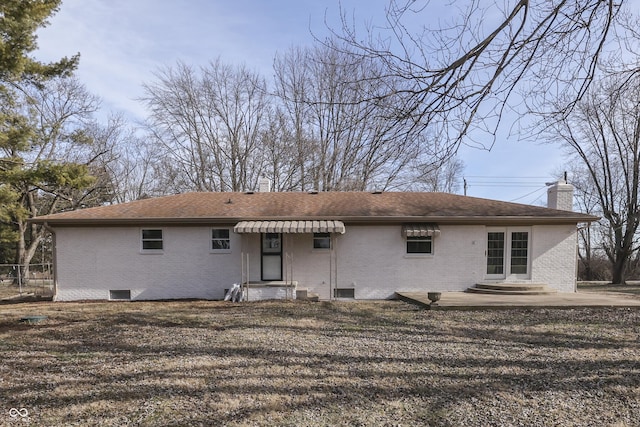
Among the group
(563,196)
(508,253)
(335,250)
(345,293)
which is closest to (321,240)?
(335,250)

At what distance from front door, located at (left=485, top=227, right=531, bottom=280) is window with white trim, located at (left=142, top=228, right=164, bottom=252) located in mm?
11796

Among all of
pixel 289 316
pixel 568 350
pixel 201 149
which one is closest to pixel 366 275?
pixel 289 316

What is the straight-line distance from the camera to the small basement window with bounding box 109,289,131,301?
13.4 meters

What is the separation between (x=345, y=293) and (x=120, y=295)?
814 cm

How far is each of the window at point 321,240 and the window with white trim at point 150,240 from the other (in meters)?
5.52

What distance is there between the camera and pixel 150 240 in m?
13.3

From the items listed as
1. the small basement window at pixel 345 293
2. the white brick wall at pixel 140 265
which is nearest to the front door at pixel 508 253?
the small basement window at pixel 345 293

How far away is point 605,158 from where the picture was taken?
25.4 metres

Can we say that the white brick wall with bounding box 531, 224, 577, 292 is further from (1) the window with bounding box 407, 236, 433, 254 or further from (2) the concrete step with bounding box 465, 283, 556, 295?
(1) the window with bounding box 407, 236, 433, 254

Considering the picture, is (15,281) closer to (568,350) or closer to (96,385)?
(96,385)

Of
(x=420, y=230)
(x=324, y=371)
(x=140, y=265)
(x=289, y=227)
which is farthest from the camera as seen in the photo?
(x=140, y=265)

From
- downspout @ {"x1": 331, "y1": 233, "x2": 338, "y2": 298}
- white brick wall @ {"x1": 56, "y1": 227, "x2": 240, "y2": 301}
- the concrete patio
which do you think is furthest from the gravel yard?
white brick wall @ {"x1": 56, "y1": 227, "x2": 240, "y2": 301}

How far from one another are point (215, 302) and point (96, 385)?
7781 millimetres

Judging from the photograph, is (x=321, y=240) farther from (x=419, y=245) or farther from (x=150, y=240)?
(x=150, y=240)
